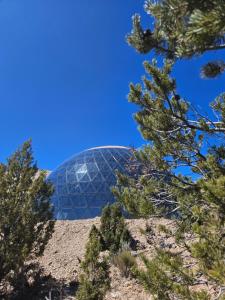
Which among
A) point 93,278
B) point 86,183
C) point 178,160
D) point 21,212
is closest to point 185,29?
point 178,160

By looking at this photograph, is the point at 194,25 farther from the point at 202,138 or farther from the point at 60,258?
the point at 60,258

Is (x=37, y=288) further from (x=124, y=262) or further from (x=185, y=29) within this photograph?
(x=185, y=29)

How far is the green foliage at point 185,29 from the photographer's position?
8.50ft

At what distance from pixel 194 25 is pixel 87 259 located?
23.2 ft

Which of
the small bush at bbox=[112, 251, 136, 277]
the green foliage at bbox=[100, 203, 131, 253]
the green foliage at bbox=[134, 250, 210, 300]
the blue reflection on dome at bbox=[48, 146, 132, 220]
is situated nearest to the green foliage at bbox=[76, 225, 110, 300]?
the small bush at bbox=[112, 251, 136, 277]

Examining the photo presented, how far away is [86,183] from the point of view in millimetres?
36594

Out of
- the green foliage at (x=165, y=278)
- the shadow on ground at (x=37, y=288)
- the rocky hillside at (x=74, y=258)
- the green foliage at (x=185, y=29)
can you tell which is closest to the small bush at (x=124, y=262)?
the rocky hillside at (x=74, y=258)

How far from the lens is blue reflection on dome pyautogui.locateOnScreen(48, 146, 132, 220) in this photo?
33.4 metres

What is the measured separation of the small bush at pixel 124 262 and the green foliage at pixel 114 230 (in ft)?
7.39

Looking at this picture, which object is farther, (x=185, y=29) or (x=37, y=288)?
(x=37, y=288)

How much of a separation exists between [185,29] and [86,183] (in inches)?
1333

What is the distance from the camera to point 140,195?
7.34 metres

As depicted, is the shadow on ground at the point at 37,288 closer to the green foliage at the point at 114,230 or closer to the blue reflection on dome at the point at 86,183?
the green foliage at the point at 114,230

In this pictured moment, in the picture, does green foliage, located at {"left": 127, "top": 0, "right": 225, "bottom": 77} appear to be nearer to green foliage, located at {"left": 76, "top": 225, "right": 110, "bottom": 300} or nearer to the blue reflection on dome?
green foliage, located at {"left": 76, "top": 225, "right": 110, "bottom": 300}
